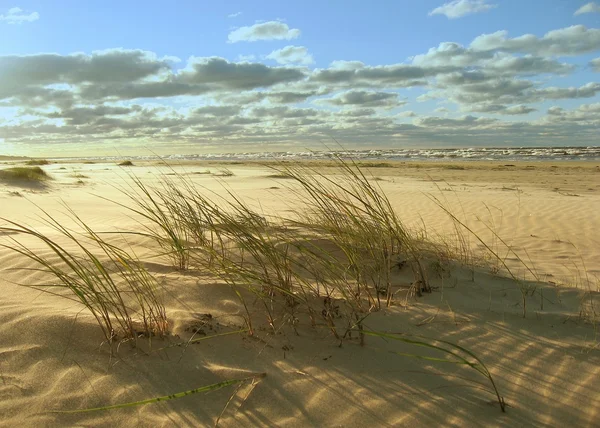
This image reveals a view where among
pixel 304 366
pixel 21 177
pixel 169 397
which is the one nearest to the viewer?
pixel 169 397

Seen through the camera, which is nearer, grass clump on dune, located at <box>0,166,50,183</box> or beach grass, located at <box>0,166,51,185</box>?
beach grass, located at <box>0,166,51,185</box>

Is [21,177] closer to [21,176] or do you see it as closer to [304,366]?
[21,176]

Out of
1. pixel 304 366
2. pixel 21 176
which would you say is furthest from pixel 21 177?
pixel 304 366

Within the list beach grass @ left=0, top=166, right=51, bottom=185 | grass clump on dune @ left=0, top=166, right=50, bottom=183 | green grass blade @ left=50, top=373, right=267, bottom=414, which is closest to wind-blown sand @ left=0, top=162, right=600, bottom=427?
green grass blade @ left=50, top=373, right=267, bottom=414

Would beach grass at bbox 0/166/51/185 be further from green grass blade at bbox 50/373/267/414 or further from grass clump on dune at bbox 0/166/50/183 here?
green grass blade at bbox 50/373/267/414

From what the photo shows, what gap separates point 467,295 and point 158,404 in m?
2.25

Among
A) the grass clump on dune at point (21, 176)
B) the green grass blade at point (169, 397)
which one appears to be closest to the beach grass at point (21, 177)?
the grass clump on dune at point (21, 176)

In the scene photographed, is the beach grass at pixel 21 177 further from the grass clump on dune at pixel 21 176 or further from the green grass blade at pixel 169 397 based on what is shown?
the green grass blade at pixel 169 397

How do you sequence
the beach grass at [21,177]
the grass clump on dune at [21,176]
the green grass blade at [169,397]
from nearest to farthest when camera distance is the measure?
the green grass blade at [169,397] < the beach grass at [21,177] < the grass clump on dune at [21,176]

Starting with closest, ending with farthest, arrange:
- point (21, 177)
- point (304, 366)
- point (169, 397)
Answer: point (169, 397) < point (304, 366) < point (21, 177)

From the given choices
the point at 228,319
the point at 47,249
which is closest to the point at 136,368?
the point at 228,319

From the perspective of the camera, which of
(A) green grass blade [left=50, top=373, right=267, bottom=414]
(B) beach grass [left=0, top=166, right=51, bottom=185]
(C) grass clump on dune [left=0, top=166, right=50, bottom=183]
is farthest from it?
(C) grass clump on dune [left=0, top=166, right=50, bottom=183]

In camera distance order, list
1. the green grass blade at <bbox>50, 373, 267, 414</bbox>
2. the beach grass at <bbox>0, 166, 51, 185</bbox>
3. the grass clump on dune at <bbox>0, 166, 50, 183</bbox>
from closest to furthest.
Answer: the green grass blade at <bbox>50, 373, 267, 414</bbox> → the beach grass at <bbox>0, 166, 51, 185</bbox> → the grass clump on dune at <bbox>0, 166, 50, 183</bbox>

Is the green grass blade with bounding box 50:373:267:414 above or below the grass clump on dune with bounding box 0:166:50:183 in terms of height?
below
